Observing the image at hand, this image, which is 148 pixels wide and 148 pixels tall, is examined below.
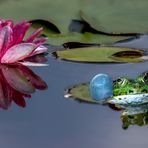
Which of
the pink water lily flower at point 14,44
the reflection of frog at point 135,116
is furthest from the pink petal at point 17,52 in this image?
the reflection of frog at point 135,116

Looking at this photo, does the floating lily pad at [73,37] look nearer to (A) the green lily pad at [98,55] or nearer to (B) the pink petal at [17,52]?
(A) the green lily pad at [98,55]

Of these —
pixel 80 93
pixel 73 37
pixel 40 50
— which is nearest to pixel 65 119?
pixel 80 93

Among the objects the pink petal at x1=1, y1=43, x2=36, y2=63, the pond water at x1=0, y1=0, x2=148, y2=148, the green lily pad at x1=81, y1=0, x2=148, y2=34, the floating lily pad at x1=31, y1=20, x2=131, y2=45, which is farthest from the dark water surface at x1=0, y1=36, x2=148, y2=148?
the green lily pad at x1=81, y1=0, x2=148, y2=34

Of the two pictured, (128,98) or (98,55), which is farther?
(98,55)

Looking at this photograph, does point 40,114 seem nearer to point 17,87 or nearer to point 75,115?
point 75,115

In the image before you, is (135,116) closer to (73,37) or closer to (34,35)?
(34,35)
